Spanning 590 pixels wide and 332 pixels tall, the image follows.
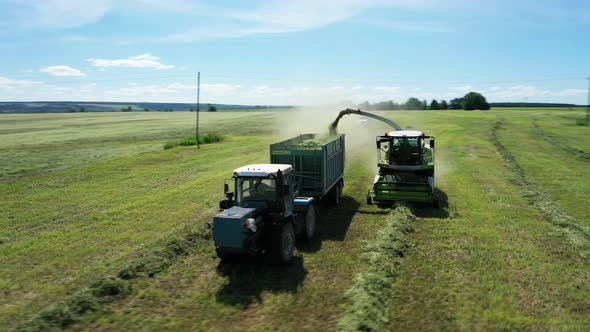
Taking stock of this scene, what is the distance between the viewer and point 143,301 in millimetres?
9633

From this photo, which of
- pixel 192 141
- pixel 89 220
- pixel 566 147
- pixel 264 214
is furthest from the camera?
pixel 192 141

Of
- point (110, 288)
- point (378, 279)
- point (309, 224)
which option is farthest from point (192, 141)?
point (378, 279)

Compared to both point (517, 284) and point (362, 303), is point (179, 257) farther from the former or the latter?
point (517, 284)

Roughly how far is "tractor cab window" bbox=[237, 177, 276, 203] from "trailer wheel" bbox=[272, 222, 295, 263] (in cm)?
94

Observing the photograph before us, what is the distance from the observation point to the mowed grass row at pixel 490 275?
8.60 metres

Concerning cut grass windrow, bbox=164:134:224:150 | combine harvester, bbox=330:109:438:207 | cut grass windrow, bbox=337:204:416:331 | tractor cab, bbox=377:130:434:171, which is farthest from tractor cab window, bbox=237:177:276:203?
cut grass windrow, bbox=164:134:224:150

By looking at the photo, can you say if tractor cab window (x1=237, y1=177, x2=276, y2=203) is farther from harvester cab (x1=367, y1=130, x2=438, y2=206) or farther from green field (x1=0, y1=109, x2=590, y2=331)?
harvester cab (x1=367, y1=130, x2=438, y2=206)

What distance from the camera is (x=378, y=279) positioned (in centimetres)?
1026

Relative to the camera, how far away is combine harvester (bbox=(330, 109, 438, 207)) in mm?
17594

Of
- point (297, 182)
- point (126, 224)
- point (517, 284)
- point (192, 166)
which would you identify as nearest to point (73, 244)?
point (126, 224)

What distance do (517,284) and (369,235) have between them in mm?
4878

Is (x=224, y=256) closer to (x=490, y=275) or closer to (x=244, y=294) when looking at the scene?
(x=244, y=294)

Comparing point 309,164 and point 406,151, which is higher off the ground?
point 406,151

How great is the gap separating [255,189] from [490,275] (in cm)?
634
